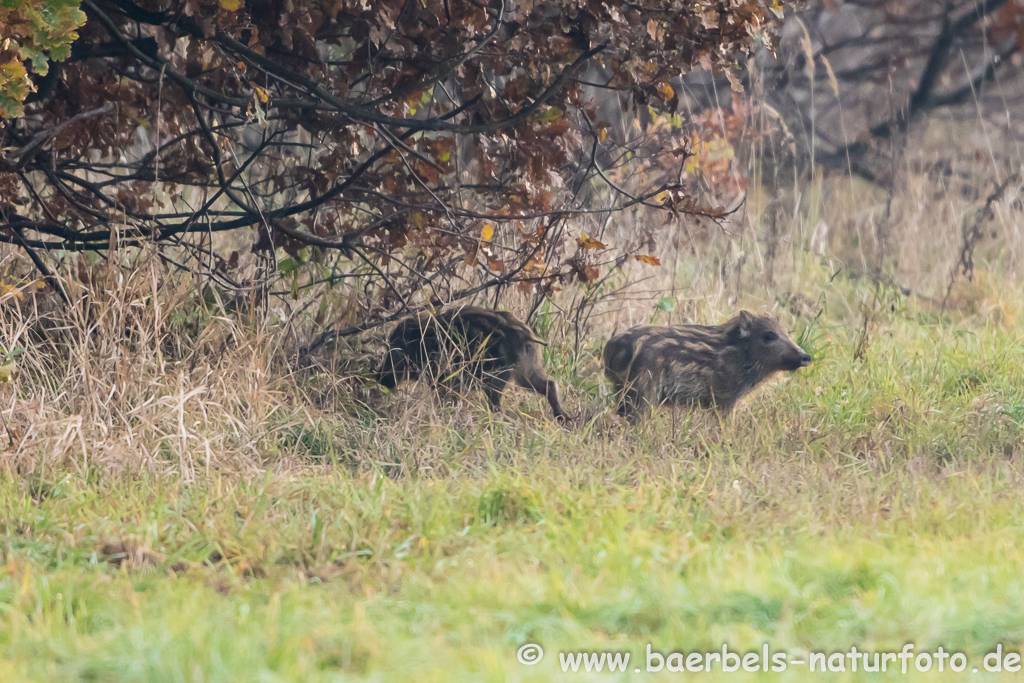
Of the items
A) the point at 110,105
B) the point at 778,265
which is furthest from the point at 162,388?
the point at 778,265

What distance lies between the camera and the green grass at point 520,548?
11.0 feet

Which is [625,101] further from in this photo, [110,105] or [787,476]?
[110,105]

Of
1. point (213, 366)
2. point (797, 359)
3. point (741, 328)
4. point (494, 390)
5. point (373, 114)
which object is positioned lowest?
point (213, 366)

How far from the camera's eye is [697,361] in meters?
6.75

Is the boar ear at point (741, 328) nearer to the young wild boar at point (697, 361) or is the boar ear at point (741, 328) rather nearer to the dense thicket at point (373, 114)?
the young wild boar at point (697, 361)

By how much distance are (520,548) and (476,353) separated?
2396 millimetres

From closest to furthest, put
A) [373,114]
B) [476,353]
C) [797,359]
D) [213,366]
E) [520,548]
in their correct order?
[520,548]
[373,114]
[213,366]
[476,353]
[797,359]

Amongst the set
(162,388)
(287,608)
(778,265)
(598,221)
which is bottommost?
(287,608)

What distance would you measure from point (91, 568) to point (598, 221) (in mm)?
4880

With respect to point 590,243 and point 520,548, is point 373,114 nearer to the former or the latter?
point 590,243

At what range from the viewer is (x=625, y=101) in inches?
245

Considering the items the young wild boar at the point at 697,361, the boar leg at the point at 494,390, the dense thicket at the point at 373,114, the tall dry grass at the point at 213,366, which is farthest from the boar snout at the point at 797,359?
the boar leg at the point at 494,390

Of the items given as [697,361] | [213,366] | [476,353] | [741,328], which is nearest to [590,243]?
[476,353]

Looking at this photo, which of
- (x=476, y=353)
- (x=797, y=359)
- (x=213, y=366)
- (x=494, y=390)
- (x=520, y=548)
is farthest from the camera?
(x=797, y=359)
